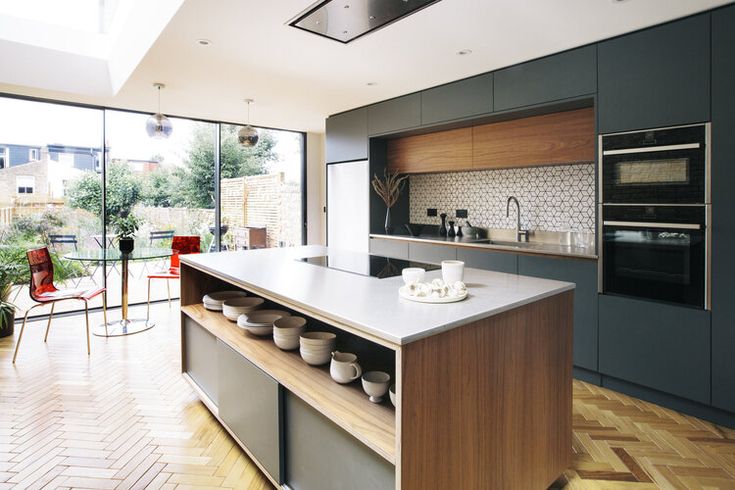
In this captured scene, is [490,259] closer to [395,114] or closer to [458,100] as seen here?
Answer: [458,100]

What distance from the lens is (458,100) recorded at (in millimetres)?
4102

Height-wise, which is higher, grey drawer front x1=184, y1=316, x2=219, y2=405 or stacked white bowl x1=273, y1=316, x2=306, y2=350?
stacked white bowl x1=273, y1=316, x2=306, y2=350

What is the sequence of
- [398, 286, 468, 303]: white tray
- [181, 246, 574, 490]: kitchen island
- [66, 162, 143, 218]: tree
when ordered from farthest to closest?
[66, 162, 143, 218]: tree
[398, 286, 468, 303]: white tray
[181, 246, 574, 490]: kitchen island

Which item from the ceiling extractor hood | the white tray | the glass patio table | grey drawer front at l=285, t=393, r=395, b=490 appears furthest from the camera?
the glass patio table

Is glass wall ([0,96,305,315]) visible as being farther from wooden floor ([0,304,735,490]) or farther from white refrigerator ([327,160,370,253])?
wooden floor ([0,304,735,490])

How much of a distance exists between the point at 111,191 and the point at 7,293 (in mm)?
1519

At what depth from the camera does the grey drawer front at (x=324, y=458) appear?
1.43 metres

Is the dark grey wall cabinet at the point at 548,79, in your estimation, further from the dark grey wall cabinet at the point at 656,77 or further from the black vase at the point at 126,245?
the black vase at the point at 126,245

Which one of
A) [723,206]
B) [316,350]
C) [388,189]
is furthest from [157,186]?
[723,206]

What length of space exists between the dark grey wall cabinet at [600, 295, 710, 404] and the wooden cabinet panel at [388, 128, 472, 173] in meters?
1.97

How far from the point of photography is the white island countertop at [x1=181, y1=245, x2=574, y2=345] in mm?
1369

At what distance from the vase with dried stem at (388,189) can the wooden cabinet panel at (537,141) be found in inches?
46.2

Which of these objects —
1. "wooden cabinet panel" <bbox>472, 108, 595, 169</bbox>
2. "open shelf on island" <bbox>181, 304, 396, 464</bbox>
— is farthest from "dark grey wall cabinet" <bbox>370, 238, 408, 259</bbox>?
"open shelf on island" <bbox>181, 304, 396, 464</bbox>

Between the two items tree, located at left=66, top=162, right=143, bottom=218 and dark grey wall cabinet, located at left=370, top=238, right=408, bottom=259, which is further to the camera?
tree, located at left=66, top=162, right=143, bottom=218
